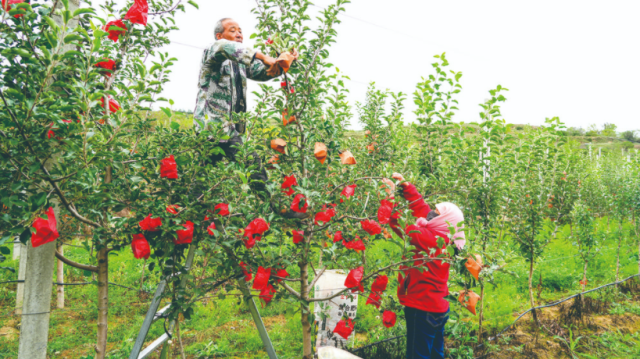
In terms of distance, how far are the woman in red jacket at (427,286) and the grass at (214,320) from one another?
23cm

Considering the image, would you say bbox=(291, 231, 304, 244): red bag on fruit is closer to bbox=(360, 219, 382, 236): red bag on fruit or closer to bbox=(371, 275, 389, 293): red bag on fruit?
bbox=(360, 219, 382, 236): red bag on fruit

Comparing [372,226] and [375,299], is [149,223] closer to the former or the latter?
[372,226]

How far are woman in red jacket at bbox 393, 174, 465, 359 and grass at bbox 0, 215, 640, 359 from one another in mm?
228

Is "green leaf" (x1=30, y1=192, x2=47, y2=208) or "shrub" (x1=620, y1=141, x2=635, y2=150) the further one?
"shrub" (x1=620, y1=141, x2=635, y2=150)

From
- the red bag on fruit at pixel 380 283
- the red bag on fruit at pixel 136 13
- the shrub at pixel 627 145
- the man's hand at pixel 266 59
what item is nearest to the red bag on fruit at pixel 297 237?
the red bag on fruit at pixel 380 283

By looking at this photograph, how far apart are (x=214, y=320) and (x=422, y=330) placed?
2.70m

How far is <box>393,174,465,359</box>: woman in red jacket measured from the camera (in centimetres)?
224

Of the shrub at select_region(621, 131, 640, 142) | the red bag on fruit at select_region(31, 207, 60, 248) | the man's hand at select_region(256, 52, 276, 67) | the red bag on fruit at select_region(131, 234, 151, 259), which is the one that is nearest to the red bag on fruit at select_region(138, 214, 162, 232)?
the red bag on fruit at select_region(131, 234, 151, 259)

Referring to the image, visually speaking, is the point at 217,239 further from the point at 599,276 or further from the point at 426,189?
the point at 599,276

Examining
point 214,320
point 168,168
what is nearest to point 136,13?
point 168,168

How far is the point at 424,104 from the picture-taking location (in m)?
3.07

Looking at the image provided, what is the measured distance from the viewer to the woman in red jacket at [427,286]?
88.1 inches

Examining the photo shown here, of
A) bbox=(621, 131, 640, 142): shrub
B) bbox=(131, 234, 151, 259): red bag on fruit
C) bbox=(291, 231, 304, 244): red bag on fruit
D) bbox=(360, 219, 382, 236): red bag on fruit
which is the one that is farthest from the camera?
bbox=(621, 131, 640, 142): shrub

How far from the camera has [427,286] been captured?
2373mm
